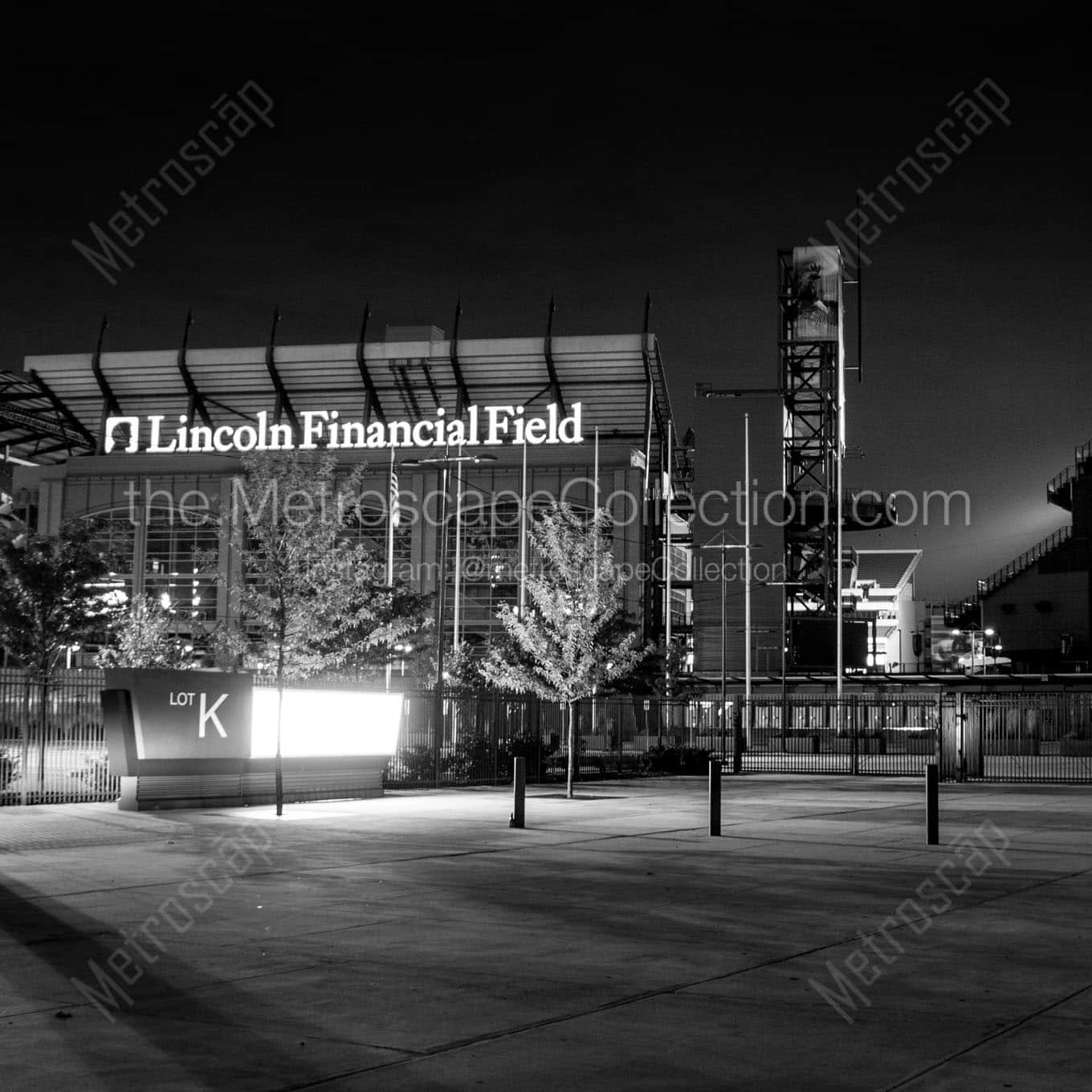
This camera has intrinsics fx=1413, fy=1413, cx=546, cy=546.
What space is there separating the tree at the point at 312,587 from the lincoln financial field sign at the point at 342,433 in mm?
38995

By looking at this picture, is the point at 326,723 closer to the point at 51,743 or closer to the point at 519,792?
the point at 51,743

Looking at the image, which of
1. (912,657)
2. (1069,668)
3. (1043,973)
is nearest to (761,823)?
(1043,973)

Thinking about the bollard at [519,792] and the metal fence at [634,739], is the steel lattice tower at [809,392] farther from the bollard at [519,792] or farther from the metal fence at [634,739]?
the bollard at [519,792]

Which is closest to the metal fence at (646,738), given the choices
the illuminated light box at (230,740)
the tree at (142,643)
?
the illuminated light box at (230,740)

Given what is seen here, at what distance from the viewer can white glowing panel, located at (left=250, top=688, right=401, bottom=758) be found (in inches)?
945

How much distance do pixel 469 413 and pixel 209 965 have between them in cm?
6843

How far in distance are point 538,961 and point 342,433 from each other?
7004cm

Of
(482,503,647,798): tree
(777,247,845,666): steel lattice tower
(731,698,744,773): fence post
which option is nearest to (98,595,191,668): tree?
(482,503,647,798): tree

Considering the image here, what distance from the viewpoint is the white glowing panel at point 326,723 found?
24000mm

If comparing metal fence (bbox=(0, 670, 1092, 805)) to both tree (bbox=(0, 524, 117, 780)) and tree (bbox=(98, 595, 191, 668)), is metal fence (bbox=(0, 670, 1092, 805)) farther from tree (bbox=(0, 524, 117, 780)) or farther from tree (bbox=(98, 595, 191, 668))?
tree (bbox=(98, 595, 191, 668))

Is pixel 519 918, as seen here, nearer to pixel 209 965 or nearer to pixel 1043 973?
pixel 209 965

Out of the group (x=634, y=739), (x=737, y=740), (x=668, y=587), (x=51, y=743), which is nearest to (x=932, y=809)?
(x=51, y=743)

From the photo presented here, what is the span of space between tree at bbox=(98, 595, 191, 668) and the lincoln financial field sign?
91.3 ft

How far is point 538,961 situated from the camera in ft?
31.4
